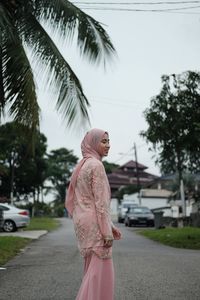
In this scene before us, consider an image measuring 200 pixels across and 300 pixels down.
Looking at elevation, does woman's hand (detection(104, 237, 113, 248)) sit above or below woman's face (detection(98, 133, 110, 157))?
below

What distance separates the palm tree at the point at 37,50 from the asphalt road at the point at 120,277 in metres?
2.84

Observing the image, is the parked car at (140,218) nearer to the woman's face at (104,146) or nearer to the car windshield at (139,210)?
the car windshield at (139,210)

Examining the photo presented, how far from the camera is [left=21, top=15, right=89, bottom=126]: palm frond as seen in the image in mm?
11422

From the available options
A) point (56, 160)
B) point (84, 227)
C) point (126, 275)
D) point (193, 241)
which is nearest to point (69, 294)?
point (126, 275)

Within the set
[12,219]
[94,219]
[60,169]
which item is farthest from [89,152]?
[60,169]

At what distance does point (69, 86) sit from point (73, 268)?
3.71 m

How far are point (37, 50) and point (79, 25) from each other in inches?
52.9

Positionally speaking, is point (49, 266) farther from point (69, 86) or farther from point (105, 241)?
point (105, 241)

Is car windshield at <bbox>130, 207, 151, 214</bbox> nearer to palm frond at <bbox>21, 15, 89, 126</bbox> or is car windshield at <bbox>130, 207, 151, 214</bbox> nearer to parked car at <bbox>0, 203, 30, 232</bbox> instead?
parked car at <bbox>0, 203, 30, 232</bbox>

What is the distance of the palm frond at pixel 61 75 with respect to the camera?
11422mm

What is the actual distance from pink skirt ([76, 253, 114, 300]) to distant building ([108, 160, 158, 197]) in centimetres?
8408

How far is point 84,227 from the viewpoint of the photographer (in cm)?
508

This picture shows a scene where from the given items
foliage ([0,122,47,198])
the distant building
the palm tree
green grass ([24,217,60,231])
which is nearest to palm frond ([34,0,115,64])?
the palm tree

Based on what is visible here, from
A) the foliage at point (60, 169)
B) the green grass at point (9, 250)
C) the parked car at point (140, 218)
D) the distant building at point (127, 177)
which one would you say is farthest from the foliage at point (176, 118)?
the distant building at point (127, 177)
